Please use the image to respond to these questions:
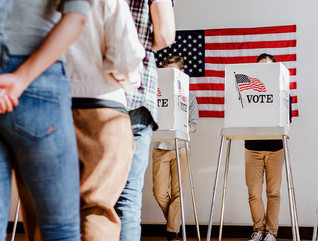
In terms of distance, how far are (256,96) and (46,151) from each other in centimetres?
227

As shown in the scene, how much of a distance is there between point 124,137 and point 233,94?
1.99m

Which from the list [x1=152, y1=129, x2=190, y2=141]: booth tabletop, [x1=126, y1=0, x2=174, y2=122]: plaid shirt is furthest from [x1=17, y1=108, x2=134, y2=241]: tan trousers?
[x1=152, y1=129, x2=190, y2=141]: booth tabletop

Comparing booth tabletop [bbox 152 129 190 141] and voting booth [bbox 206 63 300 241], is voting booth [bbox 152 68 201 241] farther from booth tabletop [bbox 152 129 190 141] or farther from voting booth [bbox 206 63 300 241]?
voting booth [bbox 206 63 300 241]

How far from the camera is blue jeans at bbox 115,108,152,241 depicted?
4.19 ft

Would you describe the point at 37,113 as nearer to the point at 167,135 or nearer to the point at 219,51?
the point at 167,135

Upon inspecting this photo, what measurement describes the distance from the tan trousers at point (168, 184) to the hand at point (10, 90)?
3213 mm

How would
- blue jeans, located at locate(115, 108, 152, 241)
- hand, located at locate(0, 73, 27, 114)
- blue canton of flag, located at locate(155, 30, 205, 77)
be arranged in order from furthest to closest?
1. blue canton of flag, located at locate(155, 30, 205, 77)
2. blue jeans, located at locate(115, 108, 152, 241)
3. hand, located at locate(0, 73, 27, 114)

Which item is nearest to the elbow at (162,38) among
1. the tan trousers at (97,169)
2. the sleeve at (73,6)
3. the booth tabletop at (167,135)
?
A: the tan trousers at (97,169)

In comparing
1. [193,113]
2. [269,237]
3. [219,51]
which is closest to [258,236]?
[269,237]

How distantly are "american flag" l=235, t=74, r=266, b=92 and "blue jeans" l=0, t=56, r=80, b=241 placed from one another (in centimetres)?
220

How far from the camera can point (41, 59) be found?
0.84 meters

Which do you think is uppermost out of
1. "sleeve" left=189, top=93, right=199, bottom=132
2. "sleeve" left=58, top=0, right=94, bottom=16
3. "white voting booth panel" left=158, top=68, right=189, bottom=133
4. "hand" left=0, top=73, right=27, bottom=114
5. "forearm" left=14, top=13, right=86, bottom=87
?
"sleeve" left=58, top=0, right=94, bottom=16

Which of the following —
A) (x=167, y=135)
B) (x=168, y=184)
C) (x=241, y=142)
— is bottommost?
(x=168, y=184)

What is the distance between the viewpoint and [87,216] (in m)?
1.08
